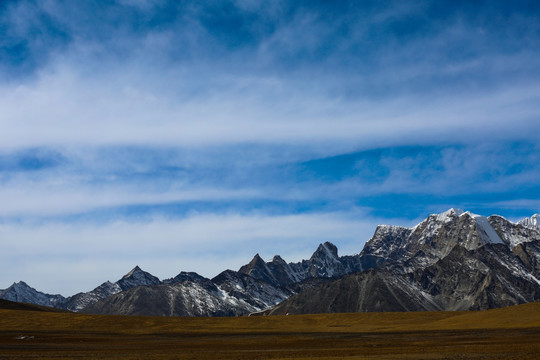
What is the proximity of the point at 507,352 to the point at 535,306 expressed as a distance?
79141mm

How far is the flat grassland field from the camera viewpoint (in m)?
54.9

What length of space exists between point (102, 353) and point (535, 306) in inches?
4021

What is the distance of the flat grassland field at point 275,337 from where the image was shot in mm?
54875

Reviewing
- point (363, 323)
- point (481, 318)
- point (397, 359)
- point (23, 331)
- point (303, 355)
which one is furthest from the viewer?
point (363, 323)

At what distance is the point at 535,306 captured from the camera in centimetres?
11838

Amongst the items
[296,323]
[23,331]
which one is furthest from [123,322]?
[296,323]

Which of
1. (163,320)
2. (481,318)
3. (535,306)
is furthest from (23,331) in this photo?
(535,306)

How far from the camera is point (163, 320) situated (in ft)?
411

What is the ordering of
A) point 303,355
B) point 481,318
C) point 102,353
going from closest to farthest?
point 303,355, point 102,353, point 481,318

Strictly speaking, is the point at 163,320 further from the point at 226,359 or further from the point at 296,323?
the point at 226,359

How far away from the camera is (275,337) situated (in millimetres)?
89188

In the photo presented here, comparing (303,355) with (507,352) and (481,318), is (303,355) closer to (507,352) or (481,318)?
(507,352)

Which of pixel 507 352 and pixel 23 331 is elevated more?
pixel 23 331

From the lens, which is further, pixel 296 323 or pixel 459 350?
pixel 296 323
